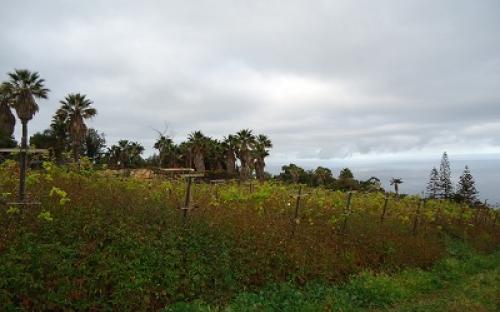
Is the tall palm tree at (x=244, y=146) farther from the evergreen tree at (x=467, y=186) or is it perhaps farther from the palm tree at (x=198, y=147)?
the evergreen tree at (x=467, y=186)

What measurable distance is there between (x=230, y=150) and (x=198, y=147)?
17.1 feet

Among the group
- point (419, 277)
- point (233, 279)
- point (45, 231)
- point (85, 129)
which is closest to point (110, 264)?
point (45, 231)

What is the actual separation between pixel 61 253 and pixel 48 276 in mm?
567

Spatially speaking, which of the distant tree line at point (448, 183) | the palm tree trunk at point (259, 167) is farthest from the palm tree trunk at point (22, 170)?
the distant tree line at point (448, 183)

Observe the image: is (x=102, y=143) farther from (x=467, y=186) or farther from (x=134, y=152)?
(x=467, y=186)

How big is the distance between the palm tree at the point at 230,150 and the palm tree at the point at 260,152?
116 inches

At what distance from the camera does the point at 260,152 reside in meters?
52.8

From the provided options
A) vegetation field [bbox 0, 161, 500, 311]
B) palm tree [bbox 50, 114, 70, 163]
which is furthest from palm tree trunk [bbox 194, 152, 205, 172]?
vegetation field [bbox 0, 161, 500, 311]

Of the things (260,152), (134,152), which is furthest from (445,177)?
(134,152)

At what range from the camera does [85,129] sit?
3634 cm

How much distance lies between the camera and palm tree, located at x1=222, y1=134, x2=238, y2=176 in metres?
50.7

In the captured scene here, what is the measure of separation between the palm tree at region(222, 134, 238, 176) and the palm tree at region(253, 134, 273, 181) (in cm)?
294

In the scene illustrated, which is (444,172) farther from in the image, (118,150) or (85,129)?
(85,129)

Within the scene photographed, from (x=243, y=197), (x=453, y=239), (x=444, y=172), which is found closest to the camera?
(x=243, y=197)
